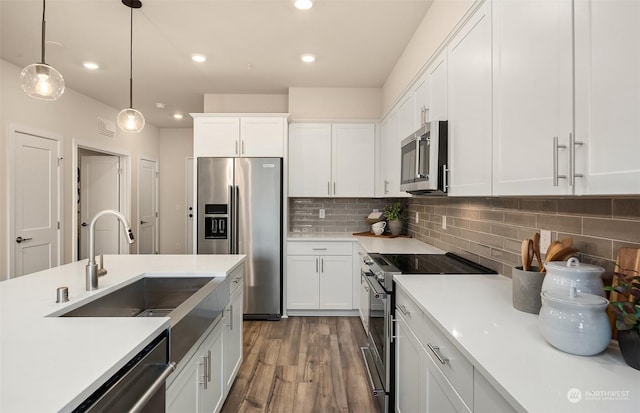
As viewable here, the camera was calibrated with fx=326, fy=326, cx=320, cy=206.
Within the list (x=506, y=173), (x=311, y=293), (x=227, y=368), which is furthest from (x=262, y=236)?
(x=506, y=173)

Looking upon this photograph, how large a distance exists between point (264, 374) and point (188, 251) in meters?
4.63

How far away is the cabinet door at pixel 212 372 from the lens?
1.67m

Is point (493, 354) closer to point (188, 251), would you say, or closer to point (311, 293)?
point (311, 293)

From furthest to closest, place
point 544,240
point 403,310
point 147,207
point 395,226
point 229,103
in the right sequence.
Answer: point 147,207
point 229,103
point 395,226
point 403,310
point 544,240

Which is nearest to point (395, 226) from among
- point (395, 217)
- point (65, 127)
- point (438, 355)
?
point (395, 217)

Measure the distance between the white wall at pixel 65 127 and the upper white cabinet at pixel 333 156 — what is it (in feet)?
9.43

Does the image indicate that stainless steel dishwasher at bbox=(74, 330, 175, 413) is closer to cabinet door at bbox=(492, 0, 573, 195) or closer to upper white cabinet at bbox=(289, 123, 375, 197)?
cabinet door at bbox=(492, 0, 573, 195)

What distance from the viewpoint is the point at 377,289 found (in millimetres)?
2244

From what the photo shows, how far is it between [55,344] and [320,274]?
9.75ft

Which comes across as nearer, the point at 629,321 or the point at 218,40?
the point at 629,321

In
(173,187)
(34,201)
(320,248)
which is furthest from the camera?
(173,187)

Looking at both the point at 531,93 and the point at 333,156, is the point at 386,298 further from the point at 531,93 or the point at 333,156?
the point at 333,156

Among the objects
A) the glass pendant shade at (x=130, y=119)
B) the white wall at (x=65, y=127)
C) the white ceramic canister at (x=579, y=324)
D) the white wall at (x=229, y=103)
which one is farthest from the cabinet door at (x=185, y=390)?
the white wall at (x=229, y=103)

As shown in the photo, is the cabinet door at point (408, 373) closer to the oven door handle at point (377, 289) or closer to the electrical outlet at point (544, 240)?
the oven door handle at point (377, 289)
